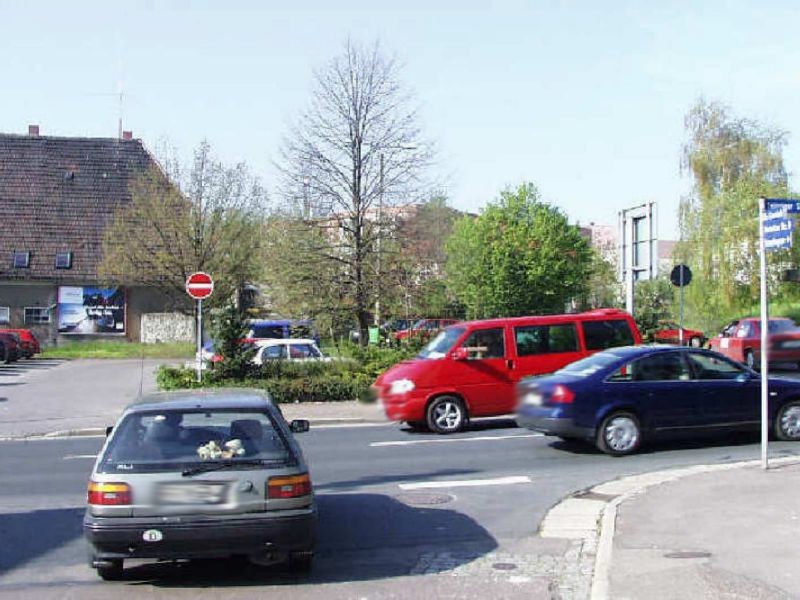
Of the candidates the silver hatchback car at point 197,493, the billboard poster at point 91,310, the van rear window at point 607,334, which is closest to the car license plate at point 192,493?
the silver hatchback car at point 197,493

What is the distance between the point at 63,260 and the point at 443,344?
123ft

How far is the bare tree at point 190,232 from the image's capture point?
4125 centimetres

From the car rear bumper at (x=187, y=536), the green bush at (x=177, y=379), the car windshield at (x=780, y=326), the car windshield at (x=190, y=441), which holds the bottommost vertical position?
the car rear bumper at (x=187, y=536)

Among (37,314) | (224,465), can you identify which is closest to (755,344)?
(224,465)

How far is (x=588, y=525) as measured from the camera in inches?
361

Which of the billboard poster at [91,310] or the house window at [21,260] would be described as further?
the house window at [21,260]

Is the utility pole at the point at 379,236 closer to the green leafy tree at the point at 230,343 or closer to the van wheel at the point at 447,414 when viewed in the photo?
the green leafy tree at the point at 230,343

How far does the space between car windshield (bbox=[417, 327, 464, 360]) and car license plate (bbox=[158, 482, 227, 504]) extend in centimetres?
958

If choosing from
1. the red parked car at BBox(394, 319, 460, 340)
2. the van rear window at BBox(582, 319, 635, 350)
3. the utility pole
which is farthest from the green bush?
the van rear window at BBox(582, 319, 635, 350)

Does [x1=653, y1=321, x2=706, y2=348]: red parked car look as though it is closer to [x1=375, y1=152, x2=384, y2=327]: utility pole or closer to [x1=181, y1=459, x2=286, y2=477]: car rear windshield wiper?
[x1=375, y1=152, x2=384, y2=327]: utility pole

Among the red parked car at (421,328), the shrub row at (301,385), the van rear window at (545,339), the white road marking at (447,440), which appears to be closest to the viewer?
the white road marking at (447,440)

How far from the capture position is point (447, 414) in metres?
16.1

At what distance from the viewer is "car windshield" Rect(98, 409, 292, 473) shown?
22.7ft

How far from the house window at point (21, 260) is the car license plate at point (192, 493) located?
1785 inches
